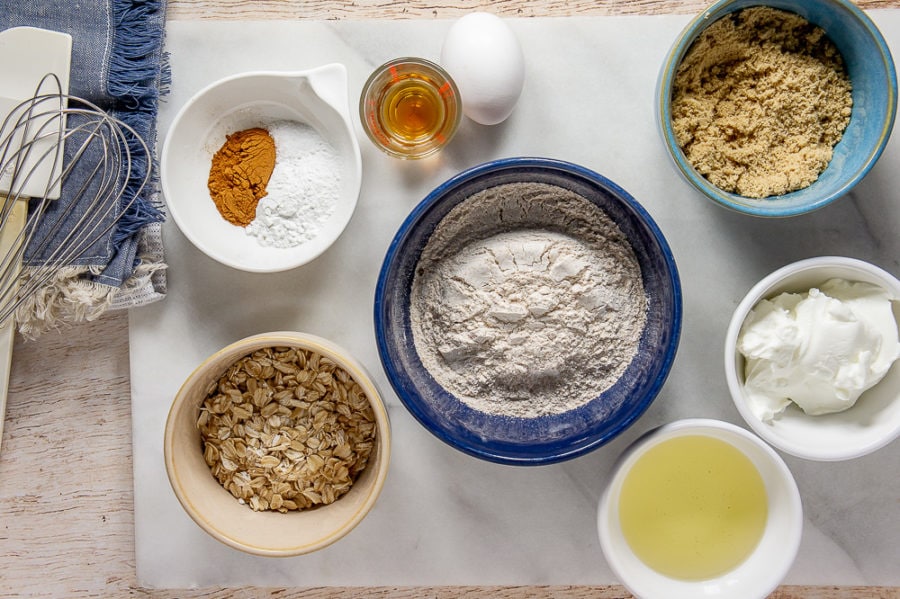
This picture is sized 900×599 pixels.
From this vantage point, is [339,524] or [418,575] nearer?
[339,524]

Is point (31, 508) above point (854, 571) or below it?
below

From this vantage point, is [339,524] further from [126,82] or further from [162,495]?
[126,82]

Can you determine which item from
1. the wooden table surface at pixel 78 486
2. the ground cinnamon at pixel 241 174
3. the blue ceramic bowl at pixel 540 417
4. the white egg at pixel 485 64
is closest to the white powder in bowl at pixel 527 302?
the blue ceramic bowl at pixel 540 417

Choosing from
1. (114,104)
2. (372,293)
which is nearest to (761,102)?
(372,293)

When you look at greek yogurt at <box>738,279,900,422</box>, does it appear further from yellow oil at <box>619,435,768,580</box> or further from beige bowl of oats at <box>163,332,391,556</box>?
beige bowl of oats at <box>163,332,391,556</box>

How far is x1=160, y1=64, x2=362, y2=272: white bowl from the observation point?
0.85 meters

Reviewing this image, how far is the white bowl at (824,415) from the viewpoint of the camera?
782 millimetres

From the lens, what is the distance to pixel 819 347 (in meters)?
0.78

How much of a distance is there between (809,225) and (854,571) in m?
0.49

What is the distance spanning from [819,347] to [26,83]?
1.04 meters

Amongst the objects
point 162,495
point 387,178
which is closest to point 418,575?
point 162,495

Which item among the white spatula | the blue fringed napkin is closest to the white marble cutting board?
the blue fringed napkin

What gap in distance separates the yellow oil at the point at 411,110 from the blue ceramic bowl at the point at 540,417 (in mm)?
127

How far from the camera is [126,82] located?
0.90 m
